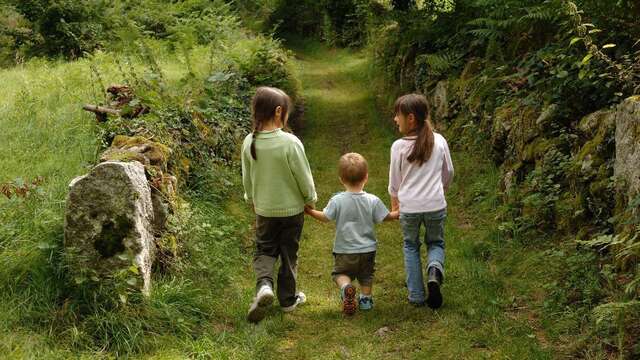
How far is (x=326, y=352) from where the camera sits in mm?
4719

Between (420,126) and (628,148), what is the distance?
1634 mm

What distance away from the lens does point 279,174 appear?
5.19m

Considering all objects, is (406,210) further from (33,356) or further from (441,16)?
(441,16)

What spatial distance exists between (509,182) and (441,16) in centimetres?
495

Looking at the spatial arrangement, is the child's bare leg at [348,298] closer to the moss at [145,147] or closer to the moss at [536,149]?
the moss at [145,147]

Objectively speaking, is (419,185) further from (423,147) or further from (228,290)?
(228,290)

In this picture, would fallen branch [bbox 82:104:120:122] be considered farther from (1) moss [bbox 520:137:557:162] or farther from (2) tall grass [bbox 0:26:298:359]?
(1) moss [bbox 520:137:557:162]

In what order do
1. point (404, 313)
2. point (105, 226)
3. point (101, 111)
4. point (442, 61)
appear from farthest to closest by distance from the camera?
point (442, 61), point (101, 111), point (404, 313), point (105, 226)

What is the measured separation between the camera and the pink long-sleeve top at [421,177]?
5.25 metres

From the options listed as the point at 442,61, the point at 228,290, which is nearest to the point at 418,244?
the point at 228,290

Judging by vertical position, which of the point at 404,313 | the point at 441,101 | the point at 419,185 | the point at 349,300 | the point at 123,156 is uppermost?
the point at 123,156

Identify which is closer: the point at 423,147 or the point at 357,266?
the point at 423,147

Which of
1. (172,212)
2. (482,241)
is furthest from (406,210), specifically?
(172,212)

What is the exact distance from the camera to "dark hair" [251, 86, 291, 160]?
5086 mm
